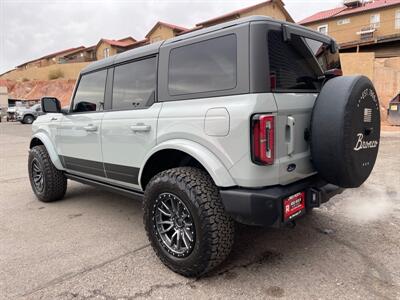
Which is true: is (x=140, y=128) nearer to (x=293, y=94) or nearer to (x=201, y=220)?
(x=201, y=220)

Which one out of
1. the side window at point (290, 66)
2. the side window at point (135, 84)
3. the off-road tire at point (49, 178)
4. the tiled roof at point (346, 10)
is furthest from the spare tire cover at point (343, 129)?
the tiled roof at point (346, 10)

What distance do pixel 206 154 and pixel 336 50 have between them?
1.93 meters

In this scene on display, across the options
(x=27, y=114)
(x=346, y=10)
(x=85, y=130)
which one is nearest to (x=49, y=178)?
(x=85, y=130)

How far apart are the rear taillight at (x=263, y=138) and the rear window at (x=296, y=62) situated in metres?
0.30

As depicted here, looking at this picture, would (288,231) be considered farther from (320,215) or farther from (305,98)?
(305,98)

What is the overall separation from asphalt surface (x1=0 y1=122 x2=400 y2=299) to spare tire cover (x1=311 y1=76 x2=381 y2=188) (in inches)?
31.4

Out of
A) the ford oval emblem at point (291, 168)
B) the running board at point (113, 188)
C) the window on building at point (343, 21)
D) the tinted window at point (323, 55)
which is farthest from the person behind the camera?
the window on building at point (343, 21)

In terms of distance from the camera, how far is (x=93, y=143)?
389 cm

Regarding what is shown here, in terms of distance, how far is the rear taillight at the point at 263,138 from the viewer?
2316 mm

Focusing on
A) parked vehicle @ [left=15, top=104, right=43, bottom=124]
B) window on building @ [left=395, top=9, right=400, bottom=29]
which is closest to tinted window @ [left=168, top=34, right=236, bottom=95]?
parked vehicle @ [left=15, top=104, right=43, bottom=124]

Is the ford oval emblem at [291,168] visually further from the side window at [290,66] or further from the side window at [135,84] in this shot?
the side window at [135,84]

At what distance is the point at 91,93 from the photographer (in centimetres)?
409

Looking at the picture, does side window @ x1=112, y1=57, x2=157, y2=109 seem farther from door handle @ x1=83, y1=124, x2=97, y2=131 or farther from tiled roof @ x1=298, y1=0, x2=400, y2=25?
tiled roof @ x1=298, y1=0, x2=400, y2=25

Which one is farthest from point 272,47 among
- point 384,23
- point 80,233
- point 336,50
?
point 384,23
